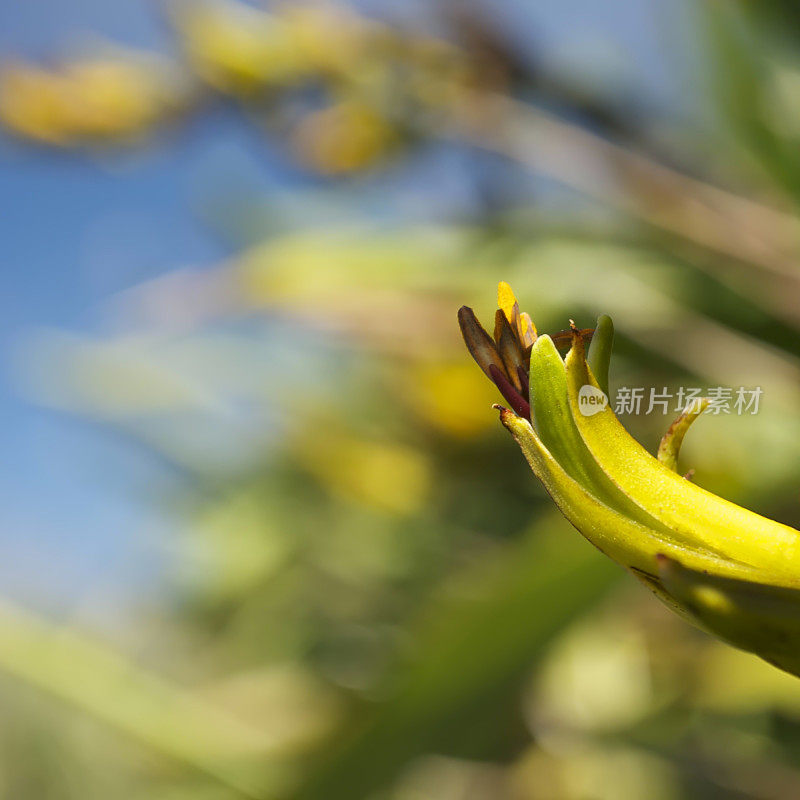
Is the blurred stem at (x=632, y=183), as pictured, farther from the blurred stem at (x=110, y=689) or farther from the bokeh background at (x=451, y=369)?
the blurred stem at (x=110, y=689)

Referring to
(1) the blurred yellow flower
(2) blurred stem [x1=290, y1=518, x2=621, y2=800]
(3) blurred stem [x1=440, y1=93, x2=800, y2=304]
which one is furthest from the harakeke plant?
(1) the blurred yellow flower

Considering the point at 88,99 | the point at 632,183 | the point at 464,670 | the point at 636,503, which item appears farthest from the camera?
the point at 88,99

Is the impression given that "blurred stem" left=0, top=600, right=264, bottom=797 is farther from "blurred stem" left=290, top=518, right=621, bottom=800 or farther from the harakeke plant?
the harakeke plant

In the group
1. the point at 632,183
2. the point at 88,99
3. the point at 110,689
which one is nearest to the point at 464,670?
the point at 110,689

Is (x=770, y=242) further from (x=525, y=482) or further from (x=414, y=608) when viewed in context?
(x=414, y=608)

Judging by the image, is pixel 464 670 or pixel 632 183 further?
pixel 632 183

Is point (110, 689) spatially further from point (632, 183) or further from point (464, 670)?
point (632, 183)

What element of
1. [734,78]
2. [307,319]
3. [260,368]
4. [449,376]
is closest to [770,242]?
[734,78]
